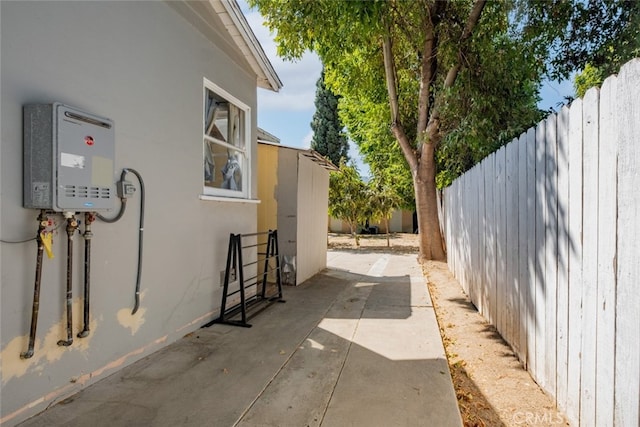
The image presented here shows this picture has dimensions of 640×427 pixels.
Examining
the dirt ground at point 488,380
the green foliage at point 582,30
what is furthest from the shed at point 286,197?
the green foliage at point 582,30

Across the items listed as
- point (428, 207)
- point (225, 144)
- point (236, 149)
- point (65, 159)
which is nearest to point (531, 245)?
point (65, 159)

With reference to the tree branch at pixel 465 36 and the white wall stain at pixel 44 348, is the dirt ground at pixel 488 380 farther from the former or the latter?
the tree branch at pixel 465 36

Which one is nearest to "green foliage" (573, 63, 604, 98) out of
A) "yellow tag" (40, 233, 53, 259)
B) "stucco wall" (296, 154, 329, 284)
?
"stucco wall" (296, 154, 329, 284)

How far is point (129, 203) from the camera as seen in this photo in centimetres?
329

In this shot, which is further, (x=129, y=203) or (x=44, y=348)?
(x=129, y=203)

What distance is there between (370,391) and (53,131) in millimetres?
2935

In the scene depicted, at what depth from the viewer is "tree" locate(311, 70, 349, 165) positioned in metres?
28.2

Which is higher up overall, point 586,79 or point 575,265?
point 586,79

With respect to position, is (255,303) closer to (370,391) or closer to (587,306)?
(370,391)

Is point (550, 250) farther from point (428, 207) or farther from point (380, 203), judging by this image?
point (380, 203)

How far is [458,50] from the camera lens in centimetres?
804

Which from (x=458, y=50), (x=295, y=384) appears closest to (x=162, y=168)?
(x=295, y=384)

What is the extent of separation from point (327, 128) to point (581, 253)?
27.0 metres

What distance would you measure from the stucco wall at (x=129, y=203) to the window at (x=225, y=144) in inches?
10.6
